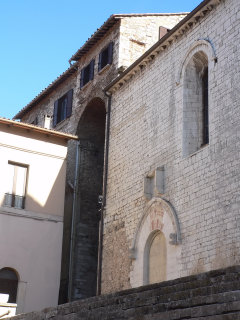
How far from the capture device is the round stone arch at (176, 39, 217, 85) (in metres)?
13.0

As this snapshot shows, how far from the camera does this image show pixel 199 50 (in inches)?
534

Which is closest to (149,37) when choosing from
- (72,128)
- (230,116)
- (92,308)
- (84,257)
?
(72,128)

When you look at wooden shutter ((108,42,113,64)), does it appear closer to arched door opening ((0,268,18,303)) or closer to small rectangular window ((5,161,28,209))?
small rectangular window ((5,161,28,209))

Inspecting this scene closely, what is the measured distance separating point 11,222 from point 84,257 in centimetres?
373

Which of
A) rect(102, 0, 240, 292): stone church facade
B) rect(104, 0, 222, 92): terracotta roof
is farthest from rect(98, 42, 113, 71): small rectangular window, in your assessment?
rect(102, 0, 240, 292): stone church facade

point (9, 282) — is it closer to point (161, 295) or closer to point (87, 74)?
point (87, 74)

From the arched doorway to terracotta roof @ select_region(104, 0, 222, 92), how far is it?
3.62 metres

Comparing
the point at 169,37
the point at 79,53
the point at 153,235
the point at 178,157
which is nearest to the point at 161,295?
the point at 178,157

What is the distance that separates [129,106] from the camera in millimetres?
16188

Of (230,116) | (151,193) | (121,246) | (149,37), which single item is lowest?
(121,246)

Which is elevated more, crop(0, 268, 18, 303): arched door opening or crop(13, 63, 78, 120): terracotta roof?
crop(13, 63, 78, 120): terracotta roof

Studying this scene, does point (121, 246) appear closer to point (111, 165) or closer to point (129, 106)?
point (111, 165)

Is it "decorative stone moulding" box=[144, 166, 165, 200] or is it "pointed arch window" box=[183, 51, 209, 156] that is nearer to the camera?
"pointed arch window" box=[183, 51, 209, 156]

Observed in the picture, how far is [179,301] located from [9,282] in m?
10.7
